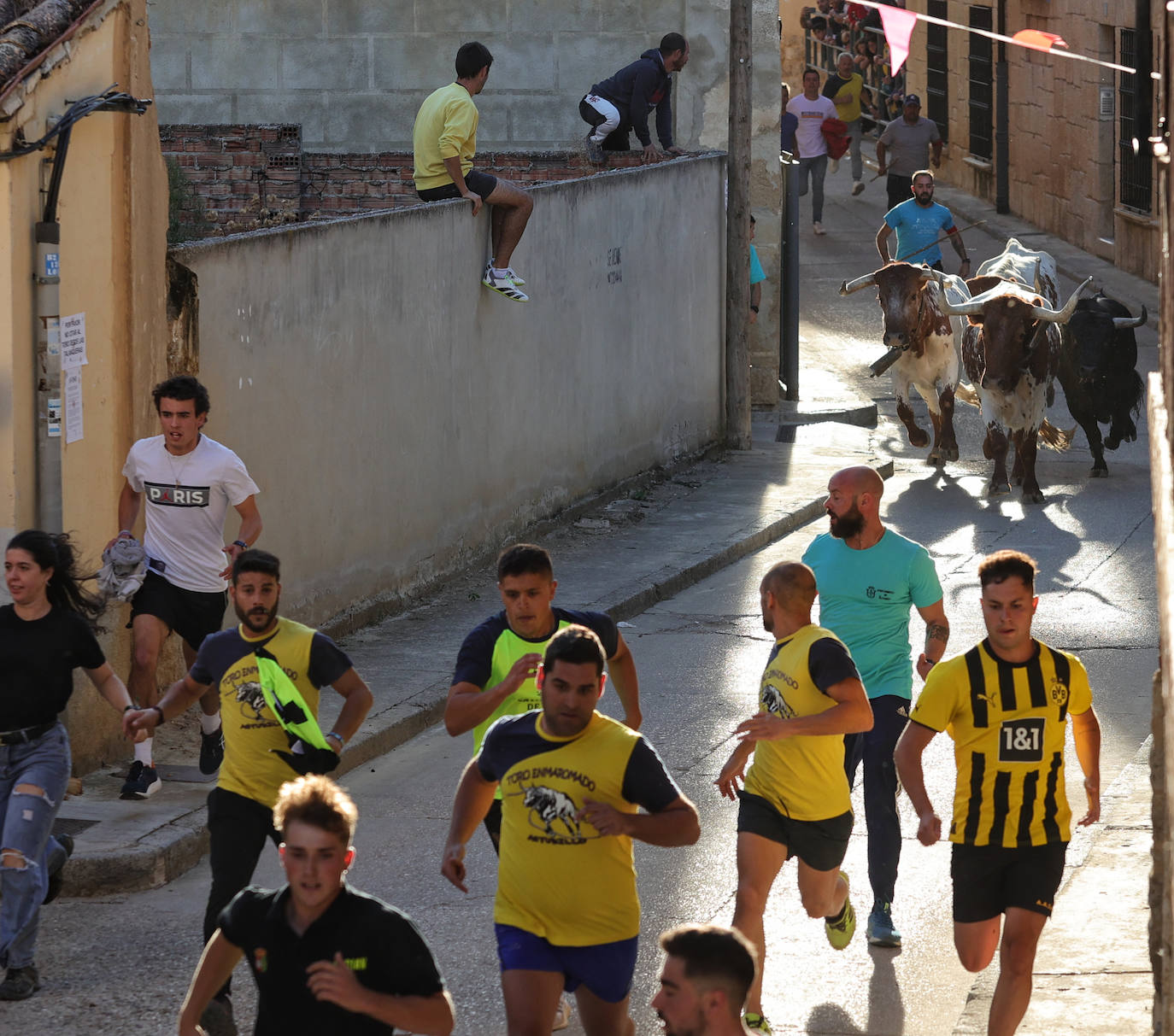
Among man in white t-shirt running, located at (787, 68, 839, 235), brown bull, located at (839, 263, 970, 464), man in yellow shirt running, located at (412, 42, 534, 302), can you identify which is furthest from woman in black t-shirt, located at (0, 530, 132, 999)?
man in white t-shirt running, located at (787, 68, 839, 235)

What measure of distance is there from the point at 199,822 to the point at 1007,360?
996 centimetres

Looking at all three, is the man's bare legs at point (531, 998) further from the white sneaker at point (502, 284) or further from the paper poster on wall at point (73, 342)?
the white sneaker at point (502, 284)

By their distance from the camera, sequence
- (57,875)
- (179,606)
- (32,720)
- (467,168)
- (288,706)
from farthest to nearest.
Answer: (467,168) → (179,606) → (57,875) → (32,720) → (288,706)

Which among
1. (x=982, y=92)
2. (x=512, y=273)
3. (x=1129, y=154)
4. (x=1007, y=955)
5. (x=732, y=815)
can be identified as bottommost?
(x=732, y=815)

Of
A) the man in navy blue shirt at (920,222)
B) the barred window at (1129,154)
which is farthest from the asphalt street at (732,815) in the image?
the barred window at (1129,154)

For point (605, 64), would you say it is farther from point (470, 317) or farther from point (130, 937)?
point (130, 937)

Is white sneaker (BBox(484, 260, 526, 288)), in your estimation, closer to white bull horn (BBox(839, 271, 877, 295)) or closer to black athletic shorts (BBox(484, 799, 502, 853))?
white bull horn (BBox(839, 271, 877, 295))

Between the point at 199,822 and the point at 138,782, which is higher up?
the point at 138,782

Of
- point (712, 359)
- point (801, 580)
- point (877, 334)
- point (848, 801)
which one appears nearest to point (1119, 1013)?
point (848, 801)

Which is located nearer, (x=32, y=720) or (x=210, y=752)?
(x=32, y=720)

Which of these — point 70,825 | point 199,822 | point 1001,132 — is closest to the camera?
point 70,825

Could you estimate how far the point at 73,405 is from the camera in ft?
30.4

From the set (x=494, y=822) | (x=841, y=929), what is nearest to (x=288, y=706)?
(x=494, y=822)

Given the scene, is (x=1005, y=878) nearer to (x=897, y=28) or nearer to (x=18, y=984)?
Answer: (x=18, y=984)
